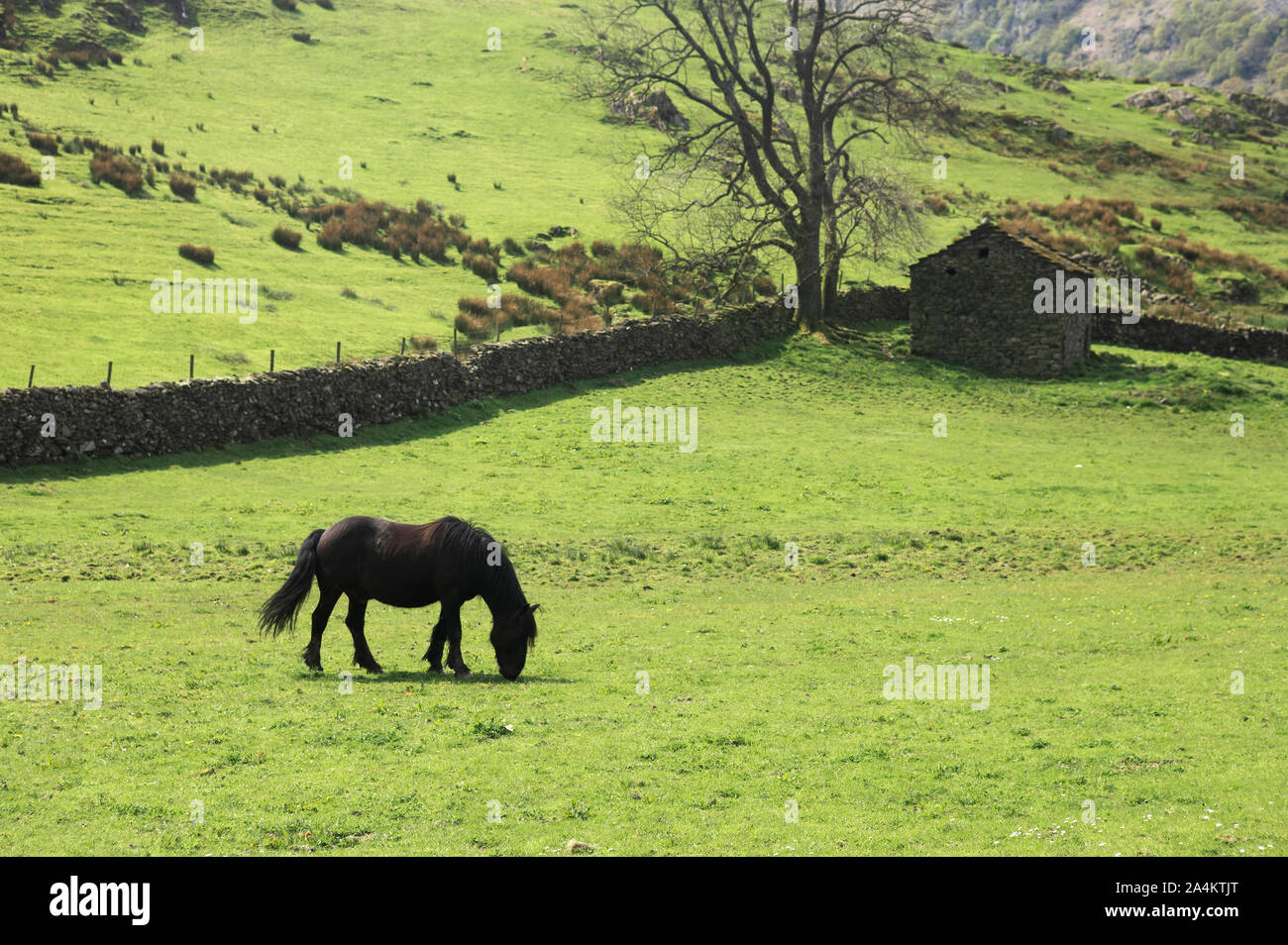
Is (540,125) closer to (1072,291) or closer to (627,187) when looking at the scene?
(627,187)

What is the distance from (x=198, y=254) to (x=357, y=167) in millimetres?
21411

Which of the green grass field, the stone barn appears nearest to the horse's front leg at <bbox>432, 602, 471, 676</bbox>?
the green grass field

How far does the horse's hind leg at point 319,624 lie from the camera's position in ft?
51.0

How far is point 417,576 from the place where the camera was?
15234 mm

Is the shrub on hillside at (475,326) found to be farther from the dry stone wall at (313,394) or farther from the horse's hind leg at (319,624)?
the horse's hind leg at (319,624)

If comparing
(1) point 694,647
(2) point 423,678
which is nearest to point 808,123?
(1) point 694,647

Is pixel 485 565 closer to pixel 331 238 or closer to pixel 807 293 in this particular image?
pixel 807 293

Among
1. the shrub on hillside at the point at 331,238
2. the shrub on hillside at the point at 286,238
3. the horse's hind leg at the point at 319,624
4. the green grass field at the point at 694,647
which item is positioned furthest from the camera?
the shrub on hillside at the point at 331,238

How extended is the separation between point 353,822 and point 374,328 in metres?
33.0

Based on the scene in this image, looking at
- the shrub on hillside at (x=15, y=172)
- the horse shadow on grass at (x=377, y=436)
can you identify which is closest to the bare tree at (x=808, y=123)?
the horse shadow on grass at (x=377, y=436)

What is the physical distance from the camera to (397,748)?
12242 millimetres

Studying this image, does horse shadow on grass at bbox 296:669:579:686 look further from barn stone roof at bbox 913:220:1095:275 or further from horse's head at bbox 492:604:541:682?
barn stone roof at bbox 913:220:1095:275

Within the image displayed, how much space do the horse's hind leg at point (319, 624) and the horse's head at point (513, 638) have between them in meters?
2.23
